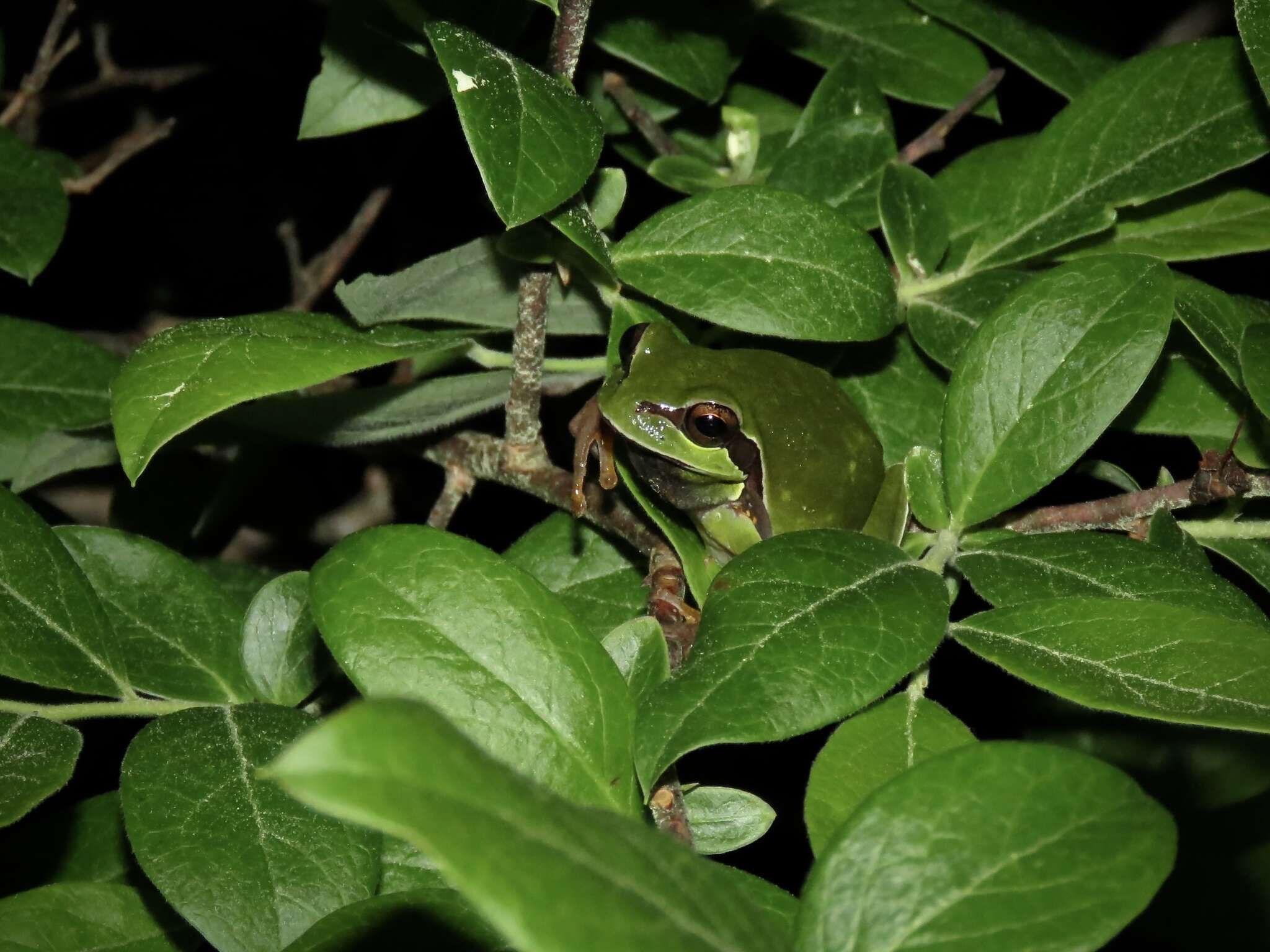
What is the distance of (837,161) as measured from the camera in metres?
1.89

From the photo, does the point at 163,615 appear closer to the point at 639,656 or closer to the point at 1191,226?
the point at 639,656

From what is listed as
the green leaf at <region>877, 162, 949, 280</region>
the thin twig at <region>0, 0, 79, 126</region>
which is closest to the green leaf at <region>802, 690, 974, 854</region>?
the green leaf at <region>877, 162, 949, 280</region>

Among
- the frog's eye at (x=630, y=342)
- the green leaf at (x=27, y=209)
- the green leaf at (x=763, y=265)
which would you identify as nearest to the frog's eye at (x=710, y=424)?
the frog's eye at (x=630, y=342)

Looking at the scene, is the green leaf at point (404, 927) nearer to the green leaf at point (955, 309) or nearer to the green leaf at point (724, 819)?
the green leaf at point (724, 819)

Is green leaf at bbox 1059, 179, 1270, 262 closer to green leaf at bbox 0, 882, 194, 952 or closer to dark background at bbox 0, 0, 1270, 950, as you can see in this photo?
dark background at bbox 0, 0, 1270, 950

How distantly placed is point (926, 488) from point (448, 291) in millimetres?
731

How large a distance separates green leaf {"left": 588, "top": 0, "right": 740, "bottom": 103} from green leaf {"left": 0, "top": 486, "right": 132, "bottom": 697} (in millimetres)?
1094

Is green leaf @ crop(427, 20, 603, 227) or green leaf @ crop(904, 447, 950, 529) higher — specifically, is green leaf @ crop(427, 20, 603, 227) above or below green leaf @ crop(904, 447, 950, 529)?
above

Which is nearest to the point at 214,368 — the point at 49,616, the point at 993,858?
the point at 49,616

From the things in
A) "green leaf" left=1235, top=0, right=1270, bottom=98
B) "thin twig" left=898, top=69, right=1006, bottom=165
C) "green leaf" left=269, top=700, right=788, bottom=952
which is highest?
"green leaf" left=1235, top=0, right=1270, bottom=98

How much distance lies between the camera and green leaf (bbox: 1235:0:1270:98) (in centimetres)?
152

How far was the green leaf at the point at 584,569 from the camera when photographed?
1.70 meters

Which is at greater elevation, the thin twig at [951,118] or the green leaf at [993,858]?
the thin twig at [951,118]

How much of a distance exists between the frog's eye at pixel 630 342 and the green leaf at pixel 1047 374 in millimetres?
428
